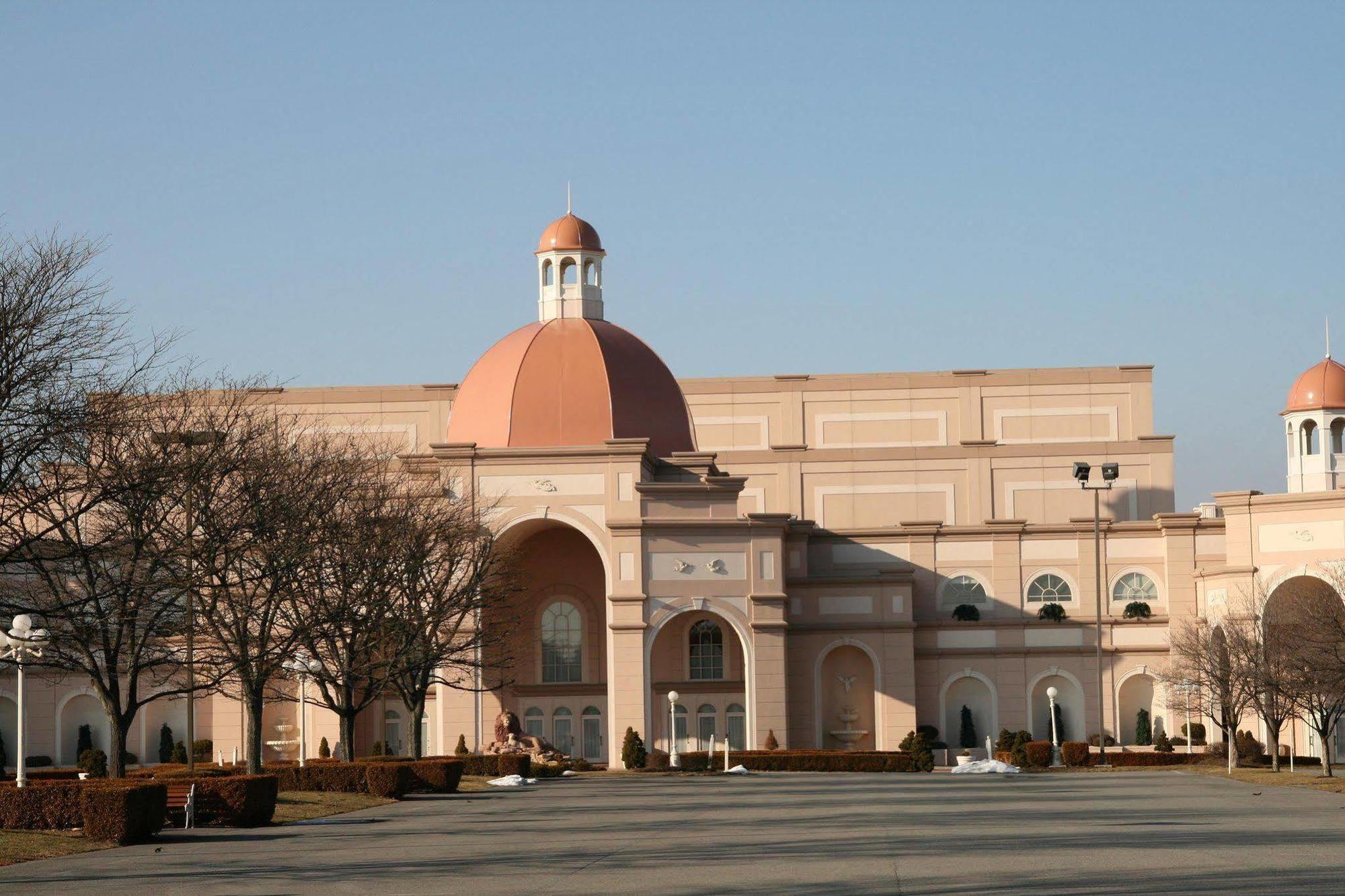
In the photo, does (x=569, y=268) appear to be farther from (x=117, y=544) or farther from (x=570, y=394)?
(x=117, y=544)

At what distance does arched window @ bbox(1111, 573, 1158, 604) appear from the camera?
74312 millimetres

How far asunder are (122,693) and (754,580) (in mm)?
22310

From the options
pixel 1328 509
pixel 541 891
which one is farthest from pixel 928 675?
pixel 541 891

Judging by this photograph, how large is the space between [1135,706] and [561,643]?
75.6ft

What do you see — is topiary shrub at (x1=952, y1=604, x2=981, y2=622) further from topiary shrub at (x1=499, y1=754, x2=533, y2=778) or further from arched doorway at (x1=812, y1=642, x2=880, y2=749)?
topiary shrub at (x1=499, y1=754, x2=533, y2=778)

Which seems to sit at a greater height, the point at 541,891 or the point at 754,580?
the point at 754,580

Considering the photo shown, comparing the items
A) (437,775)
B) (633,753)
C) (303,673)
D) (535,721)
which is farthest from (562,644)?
(437,775)

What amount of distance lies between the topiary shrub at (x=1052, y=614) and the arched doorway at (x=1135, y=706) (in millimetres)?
3475

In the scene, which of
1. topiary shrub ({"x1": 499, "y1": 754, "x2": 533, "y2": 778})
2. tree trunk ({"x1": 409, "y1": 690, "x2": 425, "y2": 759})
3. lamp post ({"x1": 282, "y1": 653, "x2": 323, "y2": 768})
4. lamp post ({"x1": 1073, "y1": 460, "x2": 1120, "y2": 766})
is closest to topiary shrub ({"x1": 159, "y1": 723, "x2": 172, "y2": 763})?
lamp post ({"x1": 282, "y1": 653, "x2": 323, "y2": 768})

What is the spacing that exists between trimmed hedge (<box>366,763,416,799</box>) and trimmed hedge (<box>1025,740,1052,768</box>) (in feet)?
96.1

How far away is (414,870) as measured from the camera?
23547 mm

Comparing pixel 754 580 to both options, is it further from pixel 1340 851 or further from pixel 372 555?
pixel 1340 851

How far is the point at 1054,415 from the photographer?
84688 mm

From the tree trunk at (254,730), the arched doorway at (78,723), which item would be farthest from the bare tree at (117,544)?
the arched doorway at (78,723)
